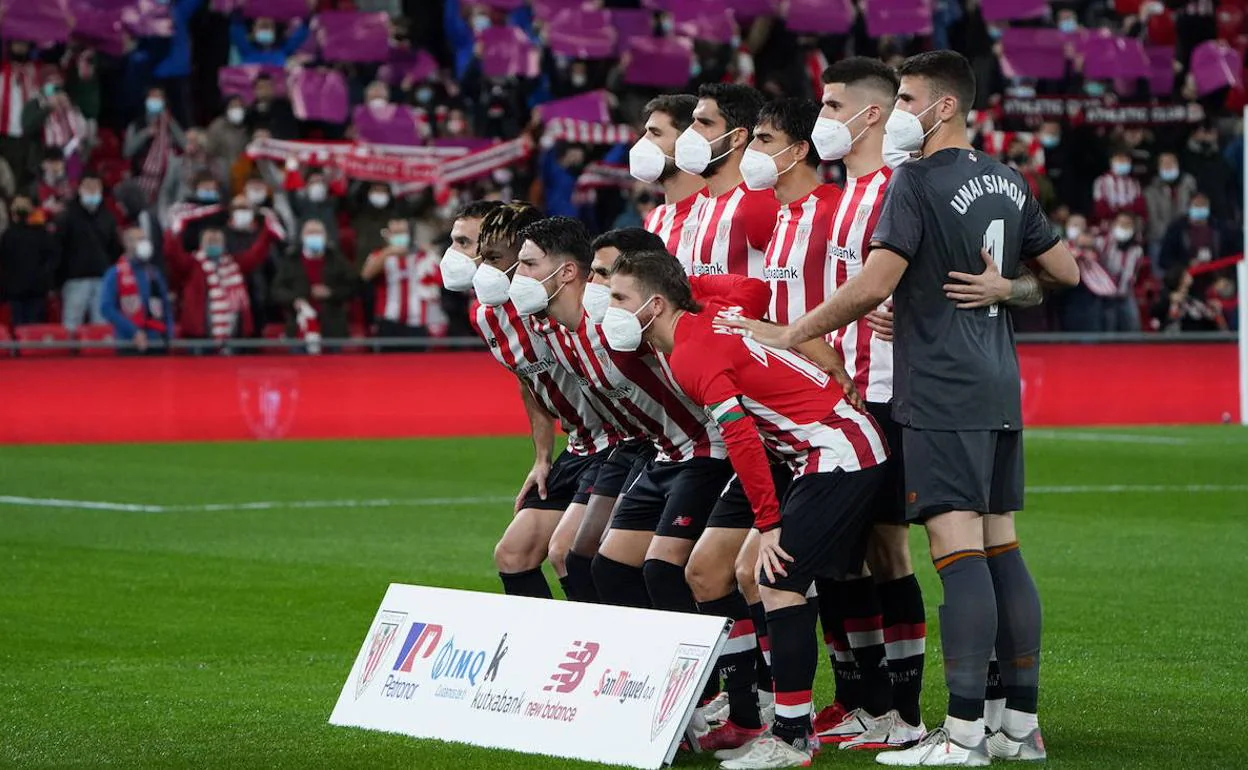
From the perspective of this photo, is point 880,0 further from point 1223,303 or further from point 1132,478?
point 1132,478

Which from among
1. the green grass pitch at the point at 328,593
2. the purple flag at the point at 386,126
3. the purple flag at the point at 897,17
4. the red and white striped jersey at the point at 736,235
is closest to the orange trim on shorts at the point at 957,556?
the green grass pitch at the point at 328,593

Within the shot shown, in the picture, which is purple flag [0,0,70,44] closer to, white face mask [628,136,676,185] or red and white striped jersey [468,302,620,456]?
white face mask [628,136,676,185]

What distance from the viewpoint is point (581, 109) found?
979 inches

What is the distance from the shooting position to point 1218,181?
26.4 m

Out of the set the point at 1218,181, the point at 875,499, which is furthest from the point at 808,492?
the point at 1218,181

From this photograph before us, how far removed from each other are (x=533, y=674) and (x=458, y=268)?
181 cm

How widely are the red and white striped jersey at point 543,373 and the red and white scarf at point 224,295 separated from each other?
44.0ft

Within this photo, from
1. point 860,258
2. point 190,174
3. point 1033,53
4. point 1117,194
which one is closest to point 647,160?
point 860,258

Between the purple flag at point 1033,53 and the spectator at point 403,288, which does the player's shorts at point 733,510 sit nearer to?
the spectator at point 403,288

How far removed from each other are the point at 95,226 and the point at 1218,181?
1469 cm

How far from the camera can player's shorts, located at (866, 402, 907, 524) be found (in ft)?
Answer: 22.2

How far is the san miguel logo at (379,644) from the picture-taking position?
A: 23.9 feet

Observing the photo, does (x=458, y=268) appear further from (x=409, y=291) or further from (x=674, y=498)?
(x=409, y=291)

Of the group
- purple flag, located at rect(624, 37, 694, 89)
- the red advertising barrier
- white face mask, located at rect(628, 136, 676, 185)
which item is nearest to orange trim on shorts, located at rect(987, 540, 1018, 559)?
white face mask, located at rect(628, 136, 676, 185)
